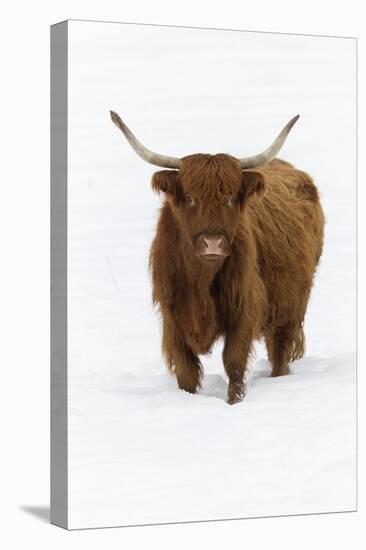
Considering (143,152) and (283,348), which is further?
(283,348)

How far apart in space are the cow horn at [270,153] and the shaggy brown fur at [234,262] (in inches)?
2.1

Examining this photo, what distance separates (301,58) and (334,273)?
3.88 feet

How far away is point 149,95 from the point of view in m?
7.86

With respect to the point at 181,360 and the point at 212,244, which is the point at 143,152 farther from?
the point at 181,360

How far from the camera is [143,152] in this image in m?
7.83

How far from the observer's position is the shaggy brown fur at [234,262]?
790cm

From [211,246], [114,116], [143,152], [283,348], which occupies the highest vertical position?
[114,116]

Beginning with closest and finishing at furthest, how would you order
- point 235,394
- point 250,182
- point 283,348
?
point 250,182 → point 235,394 → point 283,348

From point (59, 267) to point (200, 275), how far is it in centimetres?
80

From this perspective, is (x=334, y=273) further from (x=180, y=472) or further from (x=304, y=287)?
(x=180, y=472)

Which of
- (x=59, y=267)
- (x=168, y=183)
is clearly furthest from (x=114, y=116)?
(x=59, y=267)

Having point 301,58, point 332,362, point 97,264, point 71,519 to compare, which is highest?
point 301,58

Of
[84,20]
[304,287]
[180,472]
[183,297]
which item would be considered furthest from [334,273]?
[84,20]

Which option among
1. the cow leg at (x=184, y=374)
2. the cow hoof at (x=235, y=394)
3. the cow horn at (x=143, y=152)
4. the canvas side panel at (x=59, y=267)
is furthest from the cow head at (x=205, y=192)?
the cow hoof at (x=235, y=394)
